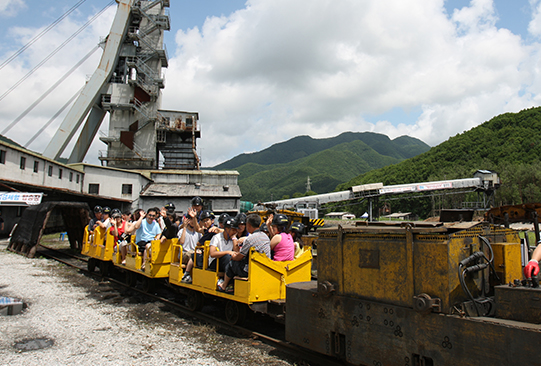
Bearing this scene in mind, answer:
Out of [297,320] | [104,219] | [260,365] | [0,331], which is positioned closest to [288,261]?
[297,320]

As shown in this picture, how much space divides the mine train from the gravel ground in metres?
1.00

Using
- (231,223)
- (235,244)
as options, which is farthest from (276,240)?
(231,223)

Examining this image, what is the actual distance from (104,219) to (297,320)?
9.78m

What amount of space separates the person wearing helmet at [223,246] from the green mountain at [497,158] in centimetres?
6388

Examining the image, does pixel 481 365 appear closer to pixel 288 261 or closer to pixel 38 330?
pixel 288 261

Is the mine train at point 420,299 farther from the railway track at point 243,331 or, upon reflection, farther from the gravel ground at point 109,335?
the gravel ground at point 109,335

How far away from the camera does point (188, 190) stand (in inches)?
1571

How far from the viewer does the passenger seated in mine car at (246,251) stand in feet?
20.1

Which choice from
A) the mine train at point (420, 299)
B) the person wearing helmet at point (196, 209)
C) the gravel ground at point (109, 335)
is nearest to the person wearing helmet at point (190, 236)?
the person wearing helmet at point (196, 209)

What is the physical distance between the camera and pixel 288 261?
659 centimetres

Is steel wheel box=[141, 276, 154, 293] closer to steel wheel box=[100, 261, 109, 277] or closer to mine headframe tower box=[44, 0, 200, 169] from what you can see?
steel wheel box=[100, 261, 109, 277]

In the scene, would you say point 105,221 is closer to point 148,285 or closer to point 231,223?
point 148,285

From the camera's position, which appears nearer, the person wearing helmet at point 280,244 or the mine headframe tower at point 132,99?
the person wearing helmet at point 280,244

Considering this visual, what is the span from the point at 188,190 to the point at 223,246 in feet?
112
